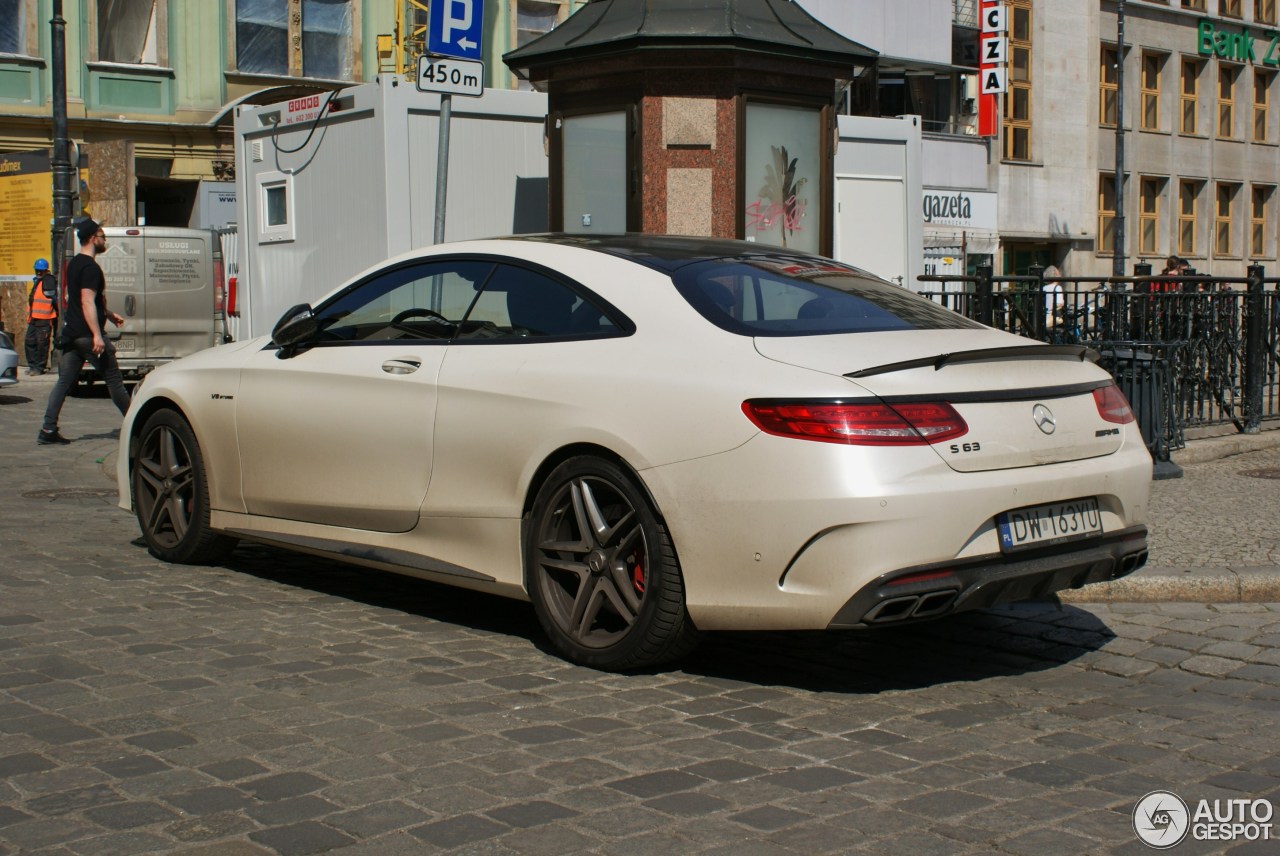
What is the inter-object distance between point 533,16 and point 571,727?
31.5 meters

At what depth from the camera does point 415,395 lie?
625 centimetres

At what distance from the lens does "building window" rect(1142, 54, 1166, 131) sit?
47.8 meters

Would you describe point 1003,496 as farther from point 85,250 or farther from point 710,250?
point 85,250

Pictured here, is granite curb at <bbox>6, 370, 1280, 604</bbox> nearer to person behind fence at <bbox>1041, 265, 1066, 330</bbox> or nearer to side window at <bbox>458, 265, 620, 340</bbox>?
side window at <bbox>458, 265, 620, 340</bbox>

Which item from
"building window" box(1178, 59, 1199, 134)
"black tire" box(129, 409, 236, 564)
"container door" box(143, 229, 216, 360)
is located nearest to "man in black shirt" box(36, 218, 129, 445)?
"black tire" box(129, 409, 236, 564)

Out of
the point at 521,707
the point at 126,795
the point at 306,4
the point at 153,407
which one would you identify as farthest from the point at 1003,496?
the point at 306,4

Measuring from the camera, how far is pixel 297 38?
103 ft

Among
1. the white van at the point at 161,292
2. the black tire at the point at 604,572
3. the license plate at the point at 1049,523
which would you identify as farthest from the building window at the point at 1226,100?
the black tire at the point at 604,572

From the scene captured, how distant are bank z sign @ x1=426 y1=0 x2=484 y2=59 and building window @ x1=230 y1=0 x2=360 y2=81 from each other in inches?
819

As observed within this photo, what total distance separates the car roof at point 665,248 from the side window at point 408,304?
0.98 ft

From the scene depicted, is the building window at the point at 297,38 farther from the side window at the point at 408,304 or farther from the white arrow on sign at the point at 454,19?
the side window at the point at 408,304

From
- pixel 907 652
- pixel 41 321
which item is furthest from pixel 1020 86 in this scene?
pixel 907 652

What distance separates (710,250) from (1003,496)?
168 cm

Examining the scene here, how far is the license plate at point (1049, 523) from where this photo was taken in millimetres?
5145
